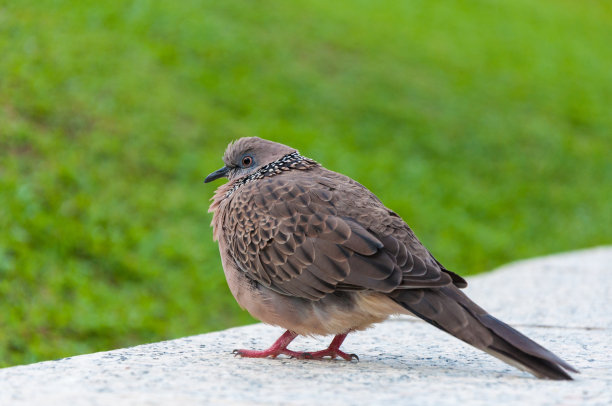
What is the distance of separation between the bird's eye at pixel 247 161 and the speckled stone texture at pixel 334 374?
0.98 m

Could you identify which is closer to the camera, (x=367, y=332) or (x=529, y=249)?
(x=367, y=332)

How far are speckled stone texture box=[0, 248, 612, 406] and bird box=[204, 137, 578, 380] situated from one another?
18cm

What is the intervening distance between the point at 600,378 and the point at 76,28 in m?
9.59

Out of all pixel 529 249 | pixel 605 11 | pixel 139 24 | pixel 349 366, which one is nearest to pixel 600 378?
pixel 349 366

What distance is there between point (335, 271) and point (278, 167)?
951 mm

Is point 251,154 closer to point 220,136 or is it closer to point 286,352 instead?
point 286,352

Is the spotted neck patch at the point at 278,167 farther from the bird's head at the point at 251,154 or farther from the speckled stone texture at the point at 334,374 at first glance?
the speckled stone texture at the point at 334,374

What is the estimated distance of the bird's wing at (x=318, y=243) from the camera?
3.44m

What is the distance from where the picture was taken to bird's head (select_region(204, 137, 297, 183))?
439 cm

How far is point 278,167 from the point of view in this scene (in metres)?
4.28

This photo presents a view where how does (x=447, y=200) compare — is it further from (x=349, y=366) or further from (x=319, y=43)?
(x=349, y=366)

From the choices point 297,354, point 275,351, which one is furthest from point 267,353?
point 297,354

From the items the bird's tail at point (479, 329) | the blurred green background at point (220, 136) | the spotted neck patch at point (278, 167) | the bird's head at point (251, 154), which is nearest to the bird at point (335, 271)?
the bird's tail at point (479, 329)

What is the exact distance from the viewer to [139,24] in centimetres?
1220
